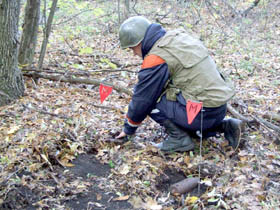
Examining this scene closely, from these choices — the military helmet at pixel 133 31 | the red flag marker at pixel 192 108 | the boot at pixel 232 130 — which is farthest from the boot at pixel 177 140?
the military helmet at pixel 133 31

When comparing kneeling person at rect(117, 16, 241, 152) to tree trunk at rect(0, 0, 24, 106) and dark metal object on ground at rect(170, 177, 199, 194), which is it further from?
tree trunk at rect(0, 0, 24, 106)

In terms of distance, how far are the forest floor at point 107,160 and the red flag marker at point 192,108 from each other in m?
0.52

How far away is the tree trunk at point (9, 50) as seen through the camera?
3916 millimetres

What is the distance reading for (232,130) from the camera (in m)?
3.47

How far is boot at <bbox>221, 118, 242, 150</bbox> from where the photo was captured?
3.41m

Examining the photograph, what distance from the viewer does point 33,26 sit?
5184 millimetres

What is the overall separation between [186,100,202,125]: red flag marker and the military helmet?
86cm

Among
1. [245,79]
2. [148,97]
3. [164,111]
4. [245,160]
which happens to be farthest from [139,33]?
[245,79]

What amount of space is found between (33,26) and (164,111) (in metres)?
3.11

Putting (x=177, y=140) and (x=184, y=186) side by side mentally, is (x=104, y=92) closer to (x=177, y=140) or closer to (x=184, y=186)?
(x=177, y=140)

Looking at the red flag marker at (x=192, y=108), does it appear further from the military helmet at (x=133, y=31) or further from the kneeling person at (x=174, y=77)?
the military helmet at (x=133, y=31)

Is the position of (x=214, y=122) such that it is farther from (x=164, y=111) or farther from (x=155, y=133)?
(x=155, y=133)

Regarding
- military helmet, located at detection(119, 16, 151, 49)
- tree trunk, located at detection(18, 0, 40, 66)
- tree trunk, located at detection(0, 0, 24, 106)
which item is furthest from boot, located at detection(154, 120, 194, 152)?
tree trunk, located at detection(18, 0, 40, 66)

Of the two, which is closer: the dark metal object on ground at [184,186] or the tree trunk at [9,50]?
the dark metal object on ground at [184,186]
